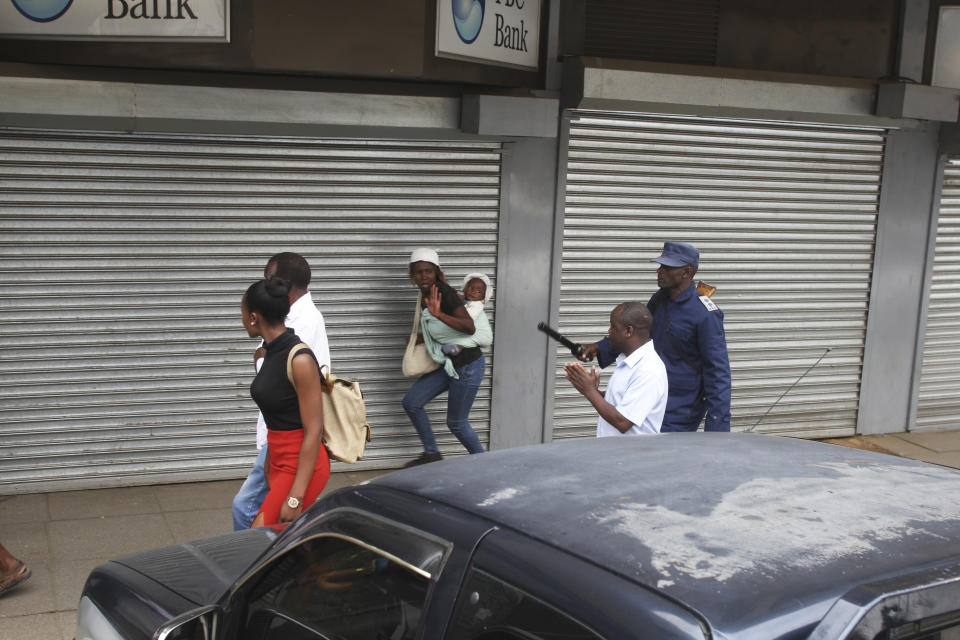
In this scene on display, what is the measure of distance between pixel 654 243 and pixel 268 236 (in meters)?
3.20

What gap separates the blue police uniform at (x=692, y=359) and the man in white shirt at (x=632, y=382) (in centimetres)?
81

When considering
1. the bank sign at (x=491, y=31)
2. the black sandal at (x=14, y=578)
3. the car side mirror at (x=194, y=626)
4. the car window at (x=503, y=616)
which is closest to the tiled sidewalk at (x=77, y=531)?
the black sandal at (x=14, y=578)

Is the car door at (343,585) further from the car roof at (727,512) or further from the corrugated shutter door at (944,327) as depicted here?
the corrugated shutter door at (944,327)

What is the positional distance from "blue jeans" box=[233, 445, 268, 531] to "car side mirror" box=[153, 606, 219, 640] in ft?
6.22

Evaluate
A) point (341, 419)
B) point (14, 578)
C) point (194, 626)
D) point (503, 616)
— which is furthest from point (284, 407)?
point (503, 616)

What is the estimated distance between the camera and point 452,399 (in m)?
7.42

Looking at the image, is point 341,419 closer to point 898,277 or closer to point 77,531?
point 77,531

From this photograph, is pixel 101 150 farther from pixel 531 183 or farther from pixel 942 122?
pixel 942 122

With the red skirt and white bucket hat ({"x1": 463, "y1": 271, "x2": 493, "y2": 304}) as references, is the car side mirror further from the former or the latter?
white bucket hat ({"x1": 463, "y1": 271, "x2": 493, "y2": 304})

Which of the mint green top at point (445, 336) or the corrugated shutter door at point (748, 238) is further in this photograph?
the corrugated shutter door at point (748, 238)

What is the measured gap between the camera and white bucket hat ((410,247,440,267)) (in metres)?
7.25

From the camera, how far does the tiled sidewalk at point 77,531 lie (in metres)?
5.29

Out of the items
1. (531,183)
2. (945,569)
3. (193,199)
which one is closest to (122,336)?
(193,199)

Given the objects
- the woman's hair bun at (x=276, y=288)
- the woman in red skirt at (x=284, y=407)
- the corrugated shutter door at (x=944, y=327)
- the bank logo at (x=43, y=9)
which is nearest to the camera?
the woman in red skirt at (x=284, y=407)
